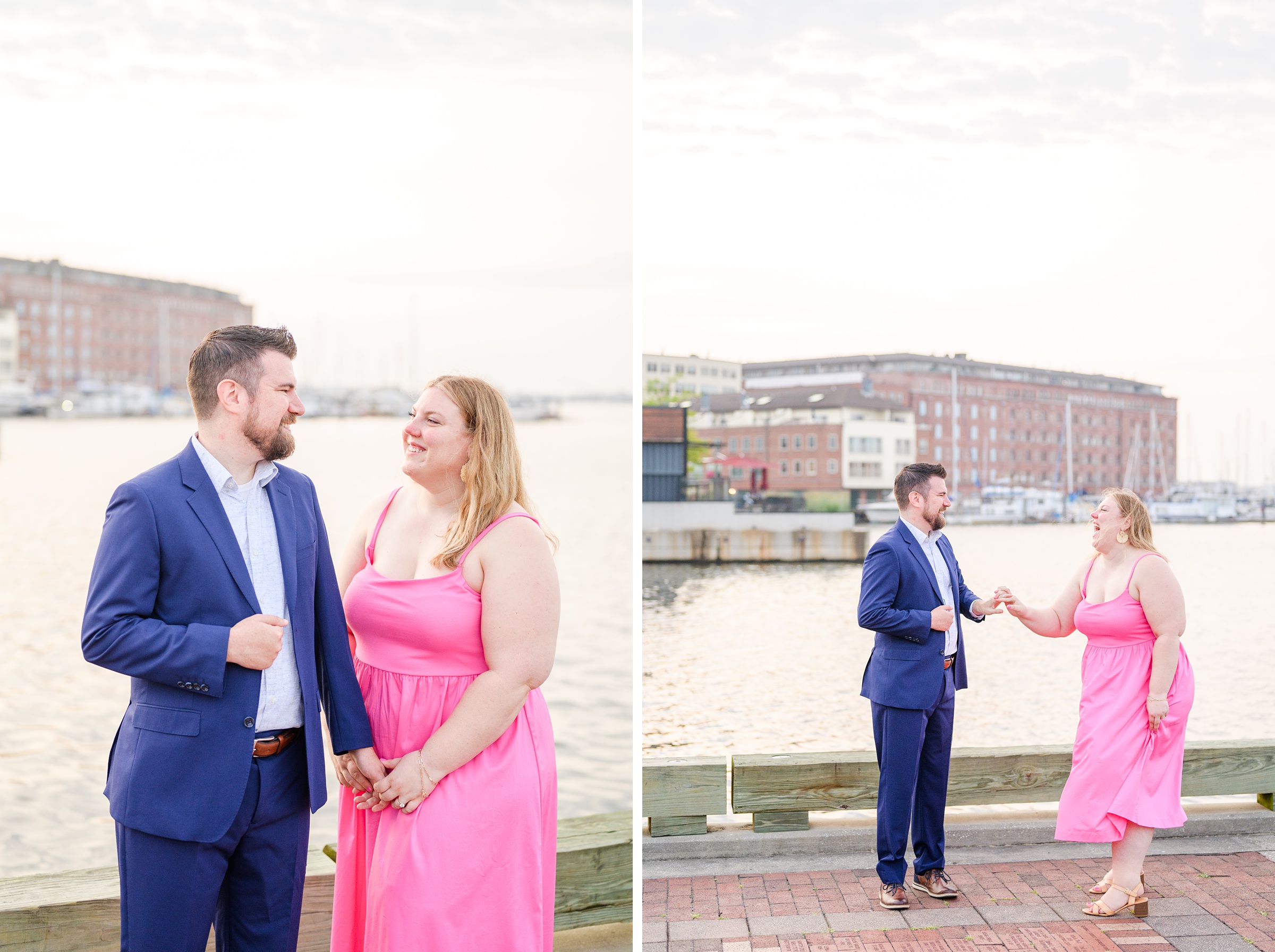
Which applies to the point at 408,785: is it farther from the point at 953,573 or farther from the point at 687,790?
the point at 953,573

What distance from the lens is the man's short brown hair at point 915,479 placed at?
3684 millimetres

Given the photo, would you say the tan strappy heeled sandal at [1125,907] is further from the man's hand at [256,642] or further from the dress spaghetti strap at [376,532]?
the man's hand at [256,642]

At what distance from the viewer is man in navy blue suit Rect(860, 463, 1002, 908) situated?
357 centimetres

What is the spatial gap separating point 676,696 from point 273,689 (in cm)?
2956

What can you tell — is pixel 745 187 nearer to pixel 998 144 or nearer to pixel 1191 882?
pixel 998 144

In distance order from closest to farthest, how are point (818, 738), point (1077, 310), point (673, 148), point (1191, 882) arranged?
point (1191, 882)
point (818, 738)
point (673, 148)
point (1077, 310)

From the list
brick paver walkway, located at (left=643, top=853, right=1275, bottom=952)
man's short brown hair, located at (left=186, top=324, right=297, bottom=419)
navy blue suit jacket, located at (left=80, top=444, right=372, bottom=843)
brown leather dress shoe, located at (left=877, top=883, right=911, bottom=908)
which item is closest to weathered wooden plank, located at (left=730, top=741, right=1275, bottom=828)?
brick paver walkway, located at (left=643, top=853, right=1275, bottom=952)

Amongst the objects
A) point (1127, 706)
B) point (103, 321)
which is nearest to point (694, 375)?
point (103, 321)

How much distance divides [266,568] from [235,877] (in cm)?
60

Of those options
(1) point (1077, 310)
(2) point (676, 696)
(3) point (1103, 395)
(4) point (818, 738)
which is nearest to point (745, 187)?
(1) point (1077, 310)

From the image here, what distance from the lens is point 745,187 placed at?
55.1m

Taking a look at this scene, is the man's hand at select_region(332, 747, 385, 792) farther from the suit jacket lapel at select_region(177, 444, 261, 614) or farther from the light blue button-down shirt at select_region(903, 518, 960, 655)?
the light blue button-down shirt at select_region(903, 518, 960, 655)

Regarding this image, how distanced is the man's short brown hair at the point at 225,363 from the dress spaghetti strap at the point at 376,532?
0.41 metres

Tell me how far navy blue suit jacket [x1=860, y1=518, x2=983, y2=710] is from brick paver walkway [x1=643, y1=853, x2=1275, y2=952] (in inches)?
29.0
